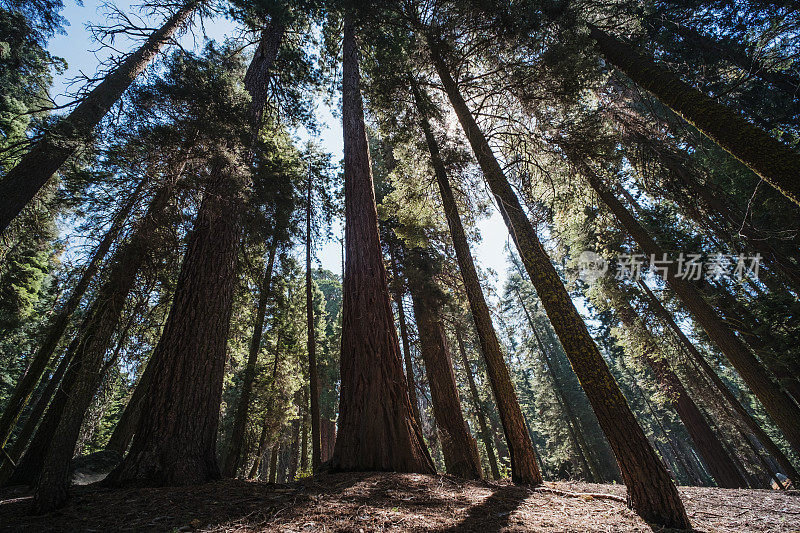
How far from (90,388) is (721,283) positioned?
16846 millimetres

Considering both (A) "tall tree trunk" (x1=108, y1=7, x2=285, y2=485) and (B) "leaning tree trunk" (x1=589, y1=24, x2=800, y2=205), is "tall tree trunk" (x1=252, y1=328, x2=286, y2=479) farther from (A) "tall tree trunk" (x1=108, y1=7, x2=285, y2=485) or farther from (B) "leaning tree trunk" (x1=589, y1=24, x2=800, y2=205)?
(B) "leaning tree trunk" (x1=589, y1=24, x2=800, y2=205)

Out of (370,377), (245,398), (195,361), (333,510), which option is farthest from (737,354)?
(245,398)

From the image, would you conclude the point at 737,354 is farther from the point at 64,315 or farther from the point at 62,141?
A: the point at 64,315

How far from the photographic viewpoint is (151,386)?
400cm

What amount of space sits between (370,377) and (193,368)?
2.50m

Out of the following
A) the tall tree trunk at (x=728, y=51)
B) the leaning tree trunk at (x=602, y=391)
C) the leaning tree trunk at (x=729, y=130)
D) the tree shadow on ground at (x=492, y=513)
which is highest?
the tall tree trunk at (x=728, y=51)

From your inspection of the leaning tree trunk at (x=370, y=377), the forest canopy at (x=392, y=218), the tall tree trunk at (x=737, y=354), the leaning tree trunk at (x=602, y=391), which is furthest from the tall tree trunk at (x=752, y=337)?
the leaning tree trunk at (x=370, y=377)

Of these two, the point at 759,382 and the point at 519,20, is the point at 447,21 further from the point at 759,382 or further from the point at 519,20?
the point at 759,382

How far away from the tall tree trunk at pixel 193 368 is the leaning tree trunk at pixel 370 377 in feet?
6.09

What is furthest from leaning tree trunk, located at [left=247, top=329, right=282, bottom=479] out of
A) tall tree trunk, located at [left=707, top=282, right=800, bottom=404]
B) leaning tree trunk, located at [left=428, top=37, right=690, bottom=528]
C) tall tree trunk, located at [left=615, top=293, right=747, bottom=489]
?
tall tree trunk, located at [left=707, top=282, right=800, bottom=404]

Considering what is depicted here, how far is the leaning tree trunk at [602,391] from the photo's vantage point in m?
3.68

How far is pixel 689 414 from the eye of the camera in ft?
41.7

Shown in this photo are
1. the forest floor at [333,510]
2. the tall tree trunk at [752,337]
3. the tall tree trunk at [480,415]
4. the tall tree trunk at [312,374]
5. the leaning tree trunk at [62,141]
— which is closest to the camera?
the forest floor at [333,510]

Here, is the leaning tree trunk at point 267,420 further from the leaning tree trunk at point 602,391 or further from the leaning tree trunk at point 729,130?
the leaning tree trunk at point 729,130
